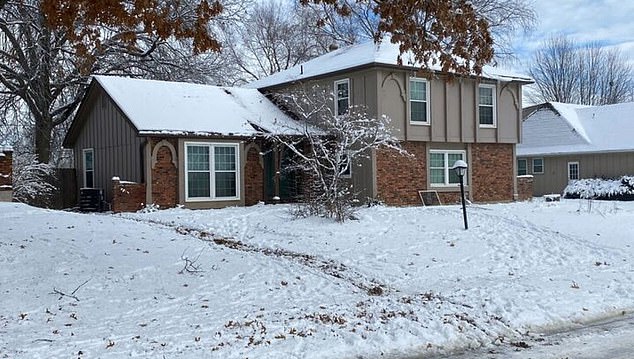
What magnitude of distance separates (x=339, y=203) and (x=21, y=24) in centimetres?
A: 1499

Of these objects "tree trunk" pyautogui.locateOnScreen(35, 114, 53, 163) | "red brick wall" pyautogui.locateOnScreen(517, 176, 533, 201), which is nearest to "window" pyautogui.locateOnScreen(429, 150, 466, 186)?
"red brick wall" pyautogui.locateOnScreen(517, 176, 533, 201)

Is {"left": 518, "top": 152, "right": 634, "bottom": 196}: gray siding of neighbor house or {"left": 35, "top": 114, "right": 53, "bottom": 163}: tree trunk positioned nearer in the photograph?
{"left": 35, "top": 114, "right": 53, "bottom": 163}: tree trunk

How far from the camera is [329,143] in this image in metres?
21.2

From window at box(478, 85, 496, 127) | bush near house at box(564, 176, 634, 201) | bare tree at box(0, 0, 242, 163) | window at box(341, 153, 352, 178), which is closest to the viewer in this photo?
window at box(341, 153, 352, 178)

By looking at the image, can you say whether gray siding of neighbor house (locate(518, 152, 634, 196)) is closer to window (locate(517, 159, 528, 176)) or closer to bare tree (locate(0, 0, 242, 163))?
window (locate(517, 159, 528, 176))

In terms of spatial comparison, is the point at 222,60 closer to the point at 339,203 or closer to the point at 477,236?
the point at 339,203

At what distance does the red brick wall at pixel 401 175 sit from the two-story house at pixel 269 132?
33mm

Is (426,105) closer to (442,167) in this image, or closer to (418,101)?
(418,101)

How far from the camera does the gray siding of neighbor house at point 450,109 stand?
21.9m

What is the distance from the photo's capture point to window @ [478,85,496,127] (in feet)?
80.4

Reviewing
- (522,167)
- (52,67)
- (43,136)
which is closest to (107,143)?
(52,67)

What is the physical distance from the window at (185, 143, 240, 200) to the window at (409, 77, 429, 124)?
588cm

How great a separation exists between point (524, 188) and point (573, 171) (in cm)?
1029

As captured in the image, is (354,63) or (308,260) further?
(354,63)
